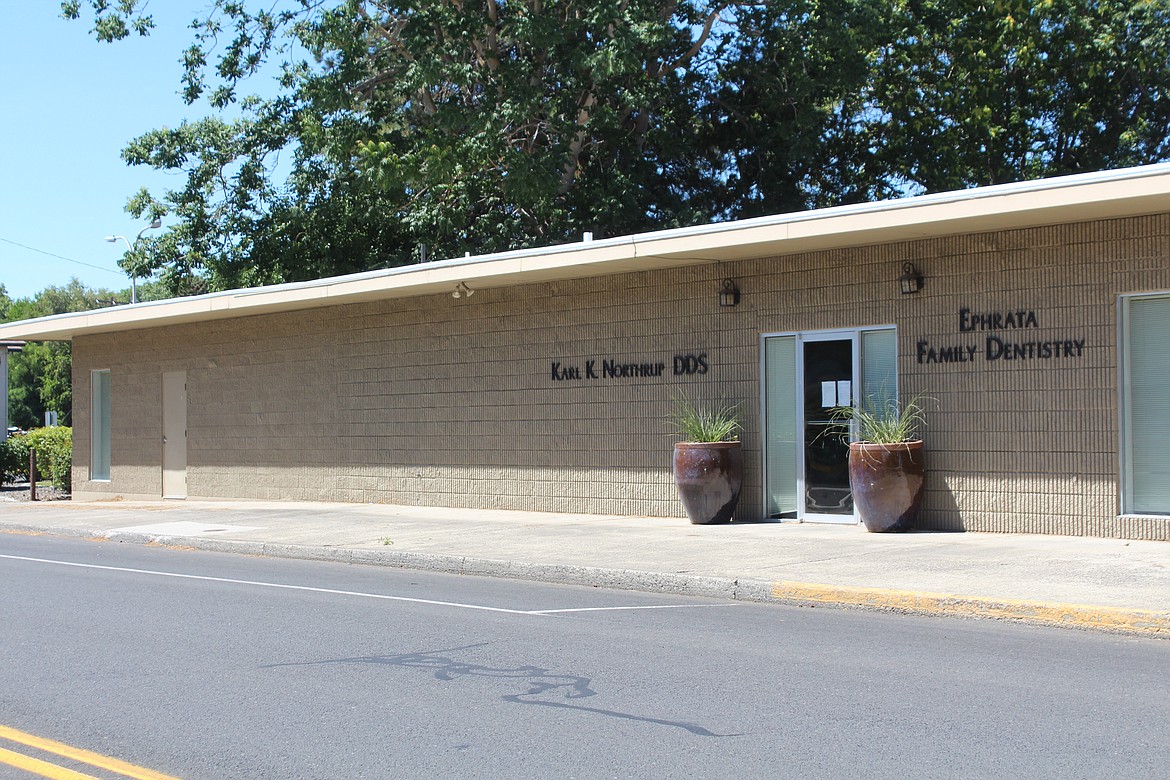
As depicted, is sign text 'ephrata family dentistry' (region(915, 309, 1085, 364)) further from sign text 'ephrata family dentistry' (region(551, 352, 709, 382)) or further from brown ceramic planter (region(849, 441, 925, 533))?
sign text 'ephrata family dentistry' (region(551, 352, 709, 382))

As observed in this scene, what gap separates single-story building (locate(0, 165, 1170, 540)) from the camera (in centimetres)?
1260

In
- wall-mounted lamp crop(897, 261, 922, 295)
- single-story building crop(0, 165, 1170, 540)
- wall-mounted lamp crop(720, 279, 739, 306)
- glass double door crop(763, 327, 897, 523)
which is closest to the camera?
single-story building crop(0, 165, 1170, 540)

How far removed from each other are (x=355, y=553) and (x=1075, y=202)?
27.8 feet

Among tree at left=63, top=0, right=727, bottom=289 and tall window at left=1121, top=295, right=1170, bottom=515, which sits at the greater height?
tree at left=63, top=0, right=727, bottom=289

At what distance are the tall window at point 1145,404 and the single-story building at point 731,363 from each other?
2 cm

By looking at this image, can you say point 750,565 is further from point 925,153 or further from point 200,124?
point 200,124

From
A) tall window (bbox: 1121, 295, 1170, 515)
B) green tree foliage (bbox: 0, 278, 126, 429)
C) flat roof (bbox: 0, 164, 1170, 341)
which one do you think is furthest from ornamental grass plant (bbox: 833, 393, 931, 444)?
green tree foliage (bbox: 0, 278, 126, 429)

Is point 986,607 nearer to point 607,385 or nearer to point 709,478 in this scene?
point 709,478

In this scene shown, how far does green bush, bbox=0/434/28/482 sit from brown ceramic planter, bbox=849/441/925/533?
75.7ft

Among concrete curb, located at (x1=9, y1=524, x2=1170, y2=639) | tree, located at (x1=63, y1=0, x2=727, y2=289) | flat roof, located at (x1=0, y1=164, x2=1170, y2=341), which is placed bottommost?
concrete curb, located at (x1=9, y1=524, x2=1170, y2=639)

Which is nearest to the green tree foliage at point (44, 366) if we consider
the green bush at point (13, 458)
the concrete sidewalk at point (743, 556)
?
the green bush at point (13, 458)

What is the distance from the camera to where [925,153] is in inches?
1017

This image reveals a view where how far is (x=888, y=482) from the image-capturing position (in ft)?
44.7

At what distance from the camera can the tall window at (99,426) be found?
25.5 m
